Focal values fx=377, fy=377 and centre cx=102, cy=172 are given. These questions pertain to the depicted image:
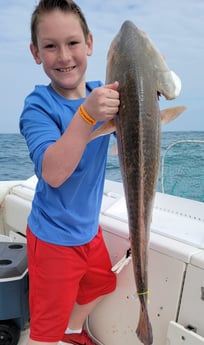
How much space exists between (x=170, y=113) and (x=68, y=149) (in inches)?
15.5

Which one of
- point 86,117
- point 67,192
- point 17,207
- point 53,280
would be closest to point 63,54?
point 86,117

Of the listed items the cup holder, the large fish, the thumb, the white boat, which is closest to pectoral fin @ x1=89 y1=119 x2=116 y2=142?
the large fish

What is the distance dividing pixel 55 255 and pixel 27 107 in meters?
0.77

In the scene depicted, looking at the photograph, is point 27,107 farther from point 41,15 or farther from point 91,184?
point 91,184

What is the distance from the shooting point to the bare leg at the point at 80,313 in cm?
234

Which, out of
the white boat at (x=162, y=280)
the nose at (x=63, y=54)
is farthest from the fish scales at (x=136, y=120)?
the white boat at (x=162, y=280)

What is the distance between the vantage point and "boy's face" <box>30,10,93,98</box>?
157cm

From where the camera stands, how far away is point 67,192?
1.88 metres

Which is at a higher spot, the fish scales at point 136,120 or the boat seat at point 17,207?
the fish scales at point 136,120

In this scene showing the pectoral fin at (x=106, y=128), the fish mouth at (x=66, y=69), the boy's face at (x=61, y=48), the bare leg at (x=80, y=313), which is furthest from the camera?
the bare leg at (x=80, y=313)

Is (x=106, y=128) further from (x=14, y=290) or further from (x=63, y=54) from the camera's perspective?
(x=14, y=290)

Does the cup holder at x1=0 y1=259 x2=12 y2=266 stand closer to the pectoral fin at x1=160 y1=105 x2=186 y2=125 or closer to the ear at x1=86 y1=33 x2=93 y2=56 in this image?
the ear at x1=86 y1=33 x2=93 y2=56

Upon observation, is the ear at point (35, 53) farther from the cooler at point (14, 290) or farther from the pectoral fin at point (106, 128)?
the cooler at point (14, 290)

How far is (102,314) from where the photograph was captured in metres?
2.47
